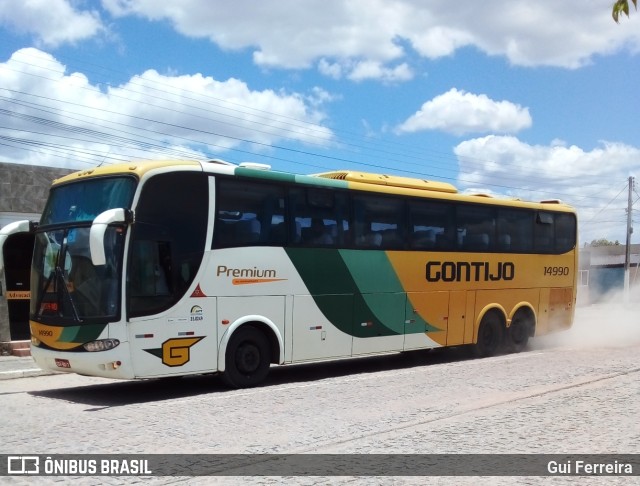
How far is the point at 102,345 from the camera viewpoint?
10.8 metres

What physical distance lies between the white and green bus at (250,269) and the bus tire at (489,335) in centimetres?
4

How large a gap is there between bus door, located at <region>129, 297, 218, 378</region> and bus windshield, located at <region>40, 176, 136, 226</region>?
179 centimetres

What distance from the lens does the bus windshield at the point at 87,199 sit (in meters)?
11.2

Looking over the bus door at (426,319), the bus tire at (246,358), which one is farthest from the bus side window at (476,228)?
the bus tire at (246,358)

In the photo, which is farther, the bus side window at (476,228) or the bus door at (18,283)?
the bus door at (18,283)

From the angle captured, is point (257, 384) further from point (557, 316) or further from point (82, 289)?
point (557, 316)

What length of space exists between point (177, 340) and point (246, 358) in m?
1.48

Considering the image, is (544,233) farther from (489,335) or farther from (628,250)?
(628,250)

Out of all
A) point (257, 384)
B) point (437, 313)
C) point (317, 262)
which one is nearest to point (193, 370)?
point (257, 384)

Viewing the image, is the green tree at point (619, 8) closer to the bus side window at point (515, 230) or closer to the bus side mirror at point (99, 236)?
the bus side mirror at point (99, 236)

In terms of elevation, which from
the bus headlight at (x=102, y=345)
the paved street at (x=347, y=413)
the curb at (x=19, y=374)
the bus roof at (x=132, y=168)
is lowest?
the curb at (x=19, y=374)

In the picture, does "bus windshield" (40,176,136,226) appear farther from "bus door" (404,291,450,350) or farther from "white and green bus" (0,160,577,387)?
"bus door" (404,291,450,350)

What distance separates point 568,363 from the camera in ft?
51.7

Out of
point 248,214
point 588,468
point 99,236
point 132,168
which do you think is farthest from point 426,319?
point 588,468
